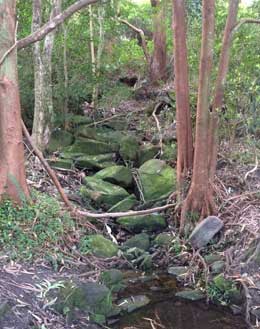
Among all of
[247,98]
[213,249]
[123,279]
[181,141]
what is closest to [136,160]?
[181,141]

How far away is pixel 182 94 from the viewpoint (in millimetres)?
9008

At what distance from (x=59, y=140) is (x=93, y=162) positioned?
3.50ft

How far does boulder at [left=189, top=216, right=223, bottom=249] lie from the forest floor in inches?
4.8

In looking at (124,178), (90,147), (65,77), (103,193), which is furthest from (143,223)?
(65,77)

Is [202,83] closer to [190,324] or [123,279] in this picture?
[123,279]

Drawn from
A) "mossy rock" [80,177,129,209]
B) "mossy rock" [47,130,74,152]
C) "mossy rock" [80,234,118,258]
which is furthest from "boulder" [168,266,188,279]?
"mossy rock" [47,130,74,152]

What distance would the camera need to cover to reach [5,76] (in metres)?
7.03

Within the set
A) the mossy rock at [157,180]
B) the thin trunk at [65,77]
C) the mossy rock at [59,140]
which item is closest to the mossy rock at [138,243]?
the mossy rock at [157,180]

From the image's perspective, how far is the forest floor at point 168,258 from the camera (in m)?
5.56

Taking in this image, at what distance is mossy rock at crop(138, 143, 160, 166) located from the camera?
10961mm

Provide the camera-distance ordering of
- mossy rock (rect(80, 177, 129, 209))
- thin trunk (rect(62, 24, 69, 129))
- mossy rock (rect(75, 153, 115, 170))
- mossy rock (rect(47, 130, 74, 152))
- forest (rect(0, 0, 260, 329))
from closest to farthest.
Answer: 1. forest (rect(0, 0, 260, 329))
2. mossy rock (rect(80, 177, 129, 209))
3. mossy rock (rect(75, 153, 115, 170))
4. mossy rock (rect(47, 130, 74, 152))
5. thin trunk (rect(62, 24, 69, 129))

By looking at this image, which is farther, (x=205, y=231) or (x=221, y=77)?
(x=221, y=77)

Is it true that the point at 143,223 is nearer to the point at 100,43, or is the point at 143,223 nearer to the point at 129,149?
the point at 129,149

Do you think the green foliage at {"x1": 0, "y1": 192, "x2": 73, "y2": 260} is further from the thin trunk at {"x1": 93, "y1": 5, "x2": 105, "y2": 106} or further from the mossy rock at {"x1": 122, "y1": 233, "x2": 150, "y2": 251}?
the thin trunk at {"x1": 93, "y1": 5, "x2": 105, "y2": 106}
